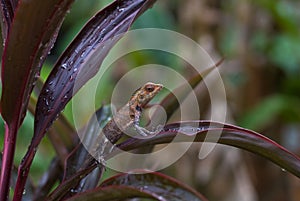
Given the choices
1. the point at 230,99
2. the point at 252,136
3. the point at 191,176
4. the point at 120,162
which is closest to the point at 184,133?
the point at 252,136

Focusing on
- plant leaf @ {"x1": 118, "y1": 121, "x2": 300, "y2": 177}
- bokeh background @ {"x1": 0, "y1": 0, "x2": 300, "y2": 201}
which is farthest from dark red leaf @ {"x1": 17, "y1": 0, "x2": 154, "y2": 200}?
bokeh background @ {"x1": 0, "y1": 0, "x2": 300, "y2": 201}

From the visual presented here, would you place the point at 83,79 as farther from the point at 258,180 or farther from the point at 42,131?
the point at 258,180

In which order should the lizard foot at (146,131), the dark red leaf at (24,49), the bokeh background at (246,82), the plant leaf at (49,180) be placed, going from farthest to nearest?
the bokeh background at (246,82) → the plant leaf at (49,180) → the lizard foot at (146,131) → the dark red leaf at (24,49)

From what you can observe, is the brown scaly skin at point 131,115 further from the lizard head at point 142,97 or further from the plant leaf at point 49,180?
the plant leaf at point 49,180

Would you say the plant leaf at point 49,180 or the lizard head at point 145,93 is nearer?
the lizard head at point 145,93

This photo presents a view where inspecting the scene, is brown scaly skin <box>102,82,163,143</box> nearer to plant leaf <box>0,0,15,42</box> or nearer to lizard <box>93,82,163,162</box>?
lizard <box>93,82,163,162</box>

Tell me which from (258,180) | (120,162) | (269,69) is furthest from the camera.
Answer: (269,69)

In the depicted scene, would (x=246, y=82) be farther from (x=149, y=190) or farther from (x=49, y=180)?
(x=149, y=190)

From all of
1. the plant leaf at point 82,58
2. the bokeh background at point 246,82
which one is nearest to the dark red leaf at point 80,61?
the plant leaf at point 82,58
